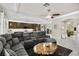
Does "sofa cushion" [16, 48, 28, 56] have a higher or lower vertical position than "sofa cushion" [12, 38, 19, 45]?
lower

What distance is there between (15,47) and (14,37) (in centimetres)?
19

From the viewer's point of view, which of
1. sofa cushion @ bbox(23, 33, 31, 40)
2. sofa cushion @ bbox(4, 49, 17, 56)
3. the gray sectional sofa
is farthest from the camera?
sofa cushion @ bbox(23, 33, 31, 40)

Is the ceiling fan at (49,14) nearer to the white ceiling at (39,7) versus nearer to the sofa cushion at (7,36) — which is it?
the white ceiling at (39,7)

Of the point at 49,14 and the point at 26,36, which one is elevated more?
the point at 49,14

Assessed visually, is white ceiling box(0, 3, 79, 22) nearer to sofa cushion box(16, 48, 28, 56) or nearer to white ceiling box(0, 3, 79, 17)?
white ceiling box(0, 3, 79, 17)

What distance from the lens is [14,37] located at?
2.55 metres

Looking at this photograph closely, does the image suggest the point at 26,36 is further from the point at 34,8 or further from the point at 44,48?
the point at 34,8

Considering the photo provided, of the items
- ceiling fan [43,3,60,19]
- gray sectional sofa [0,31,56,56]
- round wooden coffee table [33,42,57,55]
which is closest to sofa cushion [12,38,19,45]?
gray sectional sofa [0,31,56,56]

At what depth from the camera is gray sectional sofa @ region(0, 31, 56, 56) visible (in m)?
2.45

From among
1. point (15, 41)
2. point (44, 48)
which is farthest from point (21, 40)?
point (44, 48)

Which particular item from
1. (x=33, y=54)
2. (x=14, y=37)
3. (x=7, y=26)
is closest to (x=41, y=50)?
(x=33, y=54)

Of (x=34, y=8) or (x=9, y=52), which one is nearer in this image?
(x=9, y=52)

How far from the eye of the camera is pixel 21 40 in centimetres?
257

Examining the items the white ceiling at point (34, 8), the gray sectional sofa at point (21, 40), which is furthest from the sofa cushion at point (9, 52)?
the white ceiling at point (34, 8)
